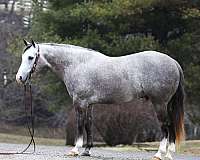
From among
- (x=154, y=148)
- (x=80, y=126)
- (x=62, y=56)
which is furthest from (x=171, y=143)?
(x=154, y=148)

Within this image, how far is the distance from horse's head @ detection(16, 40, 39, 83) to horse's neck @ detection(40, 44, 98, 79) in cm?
19

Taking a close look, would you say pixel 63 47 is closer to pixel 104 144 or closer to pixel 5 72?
pixel 104 144

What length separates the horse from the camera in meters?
9.91

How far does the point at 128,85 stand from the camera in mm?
9906

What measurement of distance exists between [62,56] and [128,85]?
1.39 meters

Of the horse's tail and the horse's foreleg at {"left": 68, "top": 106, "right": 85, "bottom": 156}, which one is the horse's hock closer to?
the horse's tail

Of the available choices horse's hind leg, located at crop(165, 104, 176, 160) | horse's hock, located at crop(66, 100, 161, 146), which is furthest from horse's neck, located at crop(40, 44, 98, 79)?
horse's hock, located at crop(66, 100, 161, 146)

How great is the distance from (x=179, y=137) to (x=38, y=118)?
2934 centimetres

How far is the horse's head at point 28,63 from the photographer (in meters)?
10.0

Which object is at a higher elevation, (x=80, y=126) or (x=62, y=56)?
(x=62, y=56)

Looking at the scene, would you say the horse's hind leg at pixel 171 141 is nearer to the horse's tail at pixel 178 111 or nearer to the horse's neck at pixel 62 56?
the horse's tail at pixel 178 111

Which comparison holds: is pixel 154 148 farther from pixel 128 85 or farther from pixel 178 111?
pixel 128 85

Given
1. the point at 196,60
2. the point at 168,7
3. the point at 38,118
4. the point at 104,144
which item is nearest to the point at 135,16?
the point at 168,7

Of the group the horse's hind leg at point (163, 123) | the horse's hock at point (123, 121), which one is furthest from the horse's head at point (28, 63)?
the horse's hock at point (123, 121)
